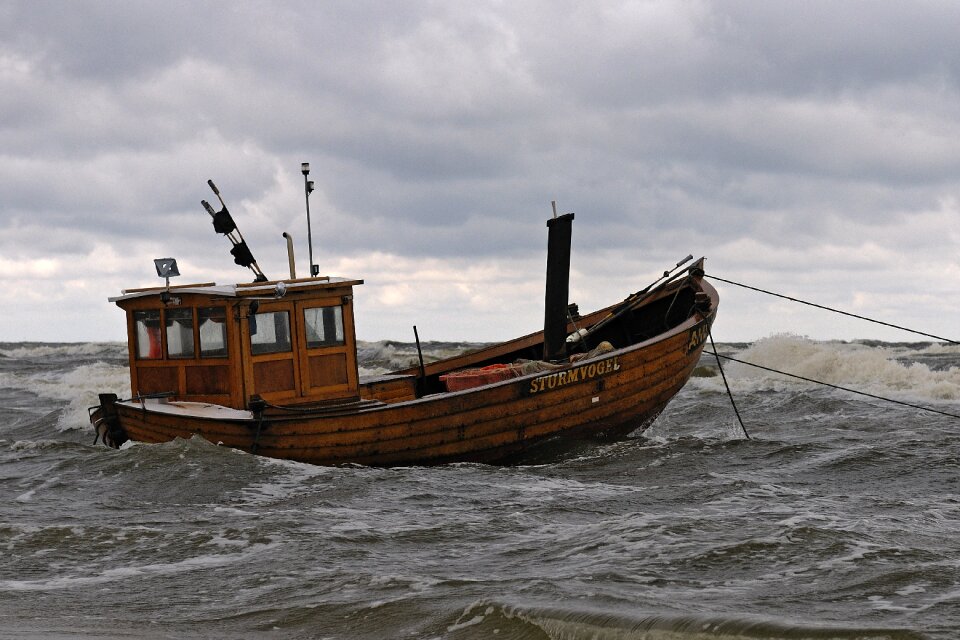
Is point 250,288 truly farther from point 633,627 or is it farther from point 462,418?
point 633,627

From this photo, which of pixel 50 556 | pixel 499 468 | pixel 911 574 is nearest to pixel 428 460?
pixel 499 468

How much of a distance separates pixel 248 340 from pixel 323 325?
966 mm

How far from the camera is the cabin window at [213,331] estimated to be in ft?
45.9

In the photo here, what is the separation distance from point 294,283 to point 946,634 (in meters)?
9.28

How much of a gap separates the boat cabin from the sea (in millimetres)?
1012

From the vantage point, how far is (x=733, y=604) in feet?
23.8

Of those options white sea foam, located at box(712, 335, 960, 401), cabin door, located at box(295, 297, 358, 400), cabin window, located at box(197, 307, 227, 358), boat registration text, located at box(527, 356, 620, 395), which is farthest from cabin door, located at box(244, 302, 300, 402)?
white sea foam, located at box(712, 335, 960, 401)

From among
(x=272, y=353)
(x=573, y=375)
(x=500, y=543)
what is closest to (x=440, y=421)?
(x=573, y=375)

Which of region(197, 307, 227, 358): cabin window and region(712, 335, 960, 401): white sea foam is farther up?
region(197, 307, 227, 358): cabin window

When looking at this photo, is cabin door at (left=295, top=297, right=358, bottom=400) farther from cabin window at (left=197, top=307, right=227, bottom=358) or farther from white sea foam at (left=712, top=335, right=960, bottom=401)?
white sea foam at (left=712, top=335, right=960, bottom=401)

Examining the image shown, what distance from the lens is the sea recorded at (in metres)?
7.11

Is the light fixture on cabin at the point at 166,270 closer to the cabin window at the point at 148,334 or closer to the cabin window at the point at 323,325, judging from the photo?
the cabin window at the point at 148,334

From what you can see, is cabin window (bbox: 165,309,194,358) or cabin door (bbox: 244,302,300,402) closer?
cabin door (bbox: 244,302,300,402)

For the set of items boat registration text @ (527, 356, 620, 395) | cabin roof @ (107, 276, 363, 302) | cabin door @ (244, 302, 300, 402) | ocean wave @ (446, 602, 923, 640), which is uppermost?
cabin roof @ (107, 276, 363, 302)
